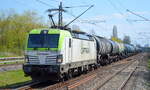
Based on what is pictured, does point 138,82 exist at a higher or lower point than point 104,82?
lower

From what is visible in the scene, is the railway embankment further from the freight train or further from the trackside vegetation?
the trackside vegetation

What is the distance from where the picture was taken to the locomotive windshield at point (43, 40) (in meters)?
16.6

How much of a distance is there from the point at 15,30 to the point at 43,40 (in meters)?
45.4

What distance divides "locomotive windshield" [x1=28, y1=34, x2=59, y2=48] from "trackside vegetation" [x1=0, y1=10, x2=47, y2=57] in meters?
38.1

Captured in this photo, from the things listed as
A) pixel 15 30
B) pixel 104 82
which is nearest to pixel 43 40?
pixel 104 82

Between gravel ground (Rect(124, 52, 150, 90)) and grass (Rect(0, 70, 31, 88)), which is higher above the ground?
grass (Rect(0, 70, 31, 88))

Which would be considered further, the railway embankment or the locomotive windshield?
the locomotive windshield

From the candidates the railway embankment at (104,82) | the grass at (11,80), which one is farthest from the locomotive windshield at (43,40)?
the grass at (11,80)

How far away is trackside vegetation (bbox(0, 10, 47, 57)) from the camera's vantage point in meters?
57.6

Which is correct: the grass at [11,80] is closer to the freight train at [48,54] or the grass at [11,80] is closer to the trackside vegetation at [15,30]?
the freight train at [48,54]

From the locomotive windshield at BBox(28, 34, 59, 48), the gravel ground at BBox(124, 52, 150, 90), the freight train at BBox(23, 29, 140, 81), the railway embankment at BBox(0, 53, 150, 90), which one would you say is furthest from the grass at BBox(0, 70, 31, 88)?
the gravel ground at BBox(124, 52, 150, 90)

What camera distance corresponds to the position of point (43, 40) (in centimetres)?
1683

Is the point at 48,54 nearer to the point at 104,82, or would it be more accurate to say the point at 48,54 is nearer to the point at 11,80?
the point at 11,80

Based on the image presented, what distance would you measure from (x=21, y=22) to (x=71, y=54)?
4650 centimetres
